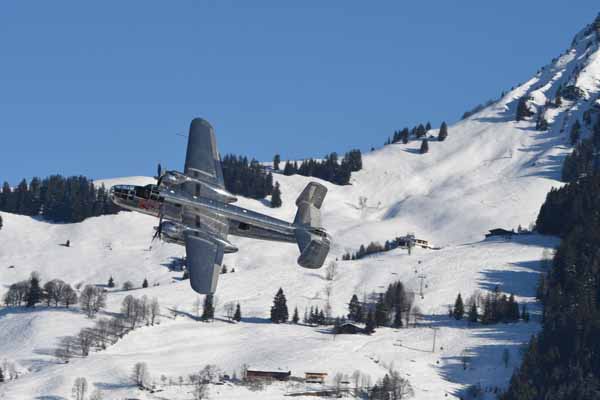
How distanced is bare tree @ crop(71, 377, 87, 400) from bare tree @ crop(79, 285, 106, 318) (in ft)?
143

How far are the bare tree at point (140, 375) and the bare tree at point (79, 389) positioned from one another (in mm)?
7084

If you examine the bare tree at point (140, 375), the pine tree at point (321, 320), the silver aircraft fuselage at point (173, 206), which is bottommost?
the bare tree at point (140, 375)

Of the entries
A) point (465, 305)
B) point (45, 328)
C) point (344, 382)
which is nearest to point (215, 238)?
point (344, 382)

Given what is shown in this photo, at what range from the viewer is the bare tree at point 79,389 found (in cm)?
13988

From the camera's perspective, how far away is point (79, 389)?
14062cm

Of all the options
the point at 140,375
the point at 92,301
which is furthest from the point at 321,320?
the point at 140,375

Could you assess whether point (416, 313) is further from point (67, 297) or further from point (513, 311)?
point (67, 297)

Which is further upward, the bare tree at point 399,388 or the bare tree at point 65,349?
the bare tree at point 65,349

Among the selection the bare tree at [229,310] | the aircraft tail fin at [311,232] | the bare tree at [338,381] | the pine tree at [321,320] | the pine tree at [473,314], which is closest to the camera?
the aircraft tail fin at [311,232]

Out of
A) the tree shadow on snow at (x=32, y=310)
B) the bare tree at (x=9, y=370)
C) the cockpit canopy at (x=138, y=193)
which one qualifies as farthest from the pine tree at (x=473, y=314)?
the cockpit canopy at (x=138, y=193)

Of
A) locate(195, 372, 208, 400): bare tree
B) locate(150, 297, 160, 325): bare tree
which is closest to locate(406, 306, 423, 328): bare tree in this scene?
locate(150, 297, 160, 325): bare tree

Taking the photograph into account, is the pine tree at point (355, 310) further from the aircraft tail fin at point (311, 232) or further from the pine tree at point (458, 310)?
the aircraft tail fin at point (311, 232)

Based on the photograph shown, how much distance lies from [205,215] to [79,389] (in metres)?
60.2

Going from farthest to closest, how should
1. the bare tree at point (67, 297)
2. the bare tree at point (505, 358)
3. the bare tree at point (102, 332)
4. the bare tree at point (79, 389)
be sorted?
1. the bare tree at point (67, 297)
2. the bare tree at point (102, 332)
3. the bare tree at point (505, 358)
4. the bare tree at point (79, 389)
